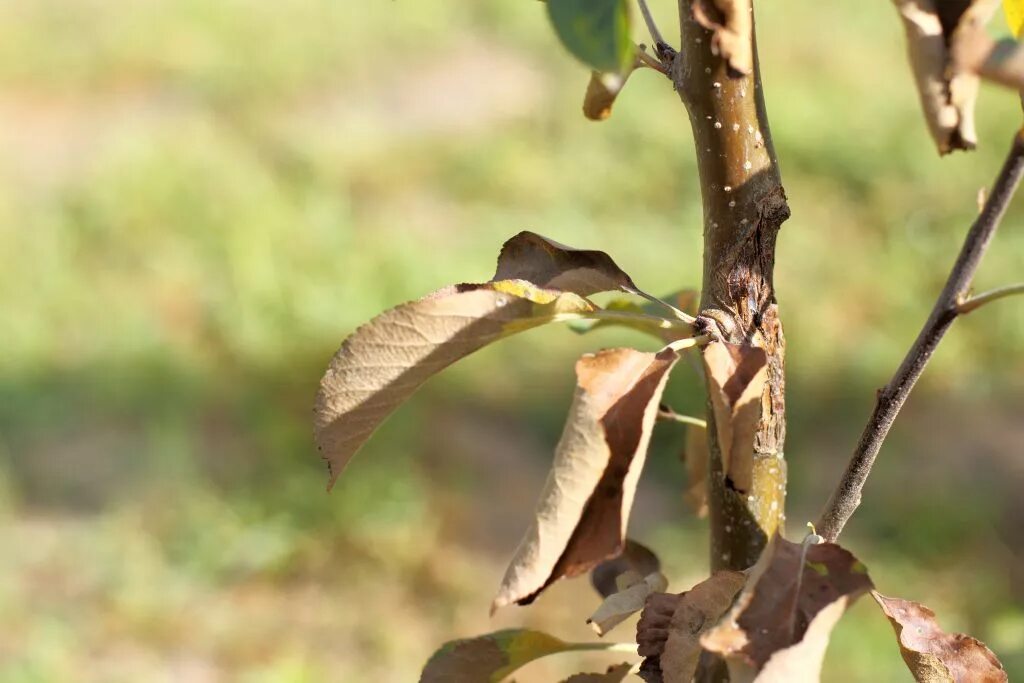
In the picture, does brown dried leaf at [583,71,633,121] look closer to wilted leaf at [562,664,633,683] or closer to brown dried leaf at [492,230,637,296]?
brown dried leaf at [492,230,637,296]

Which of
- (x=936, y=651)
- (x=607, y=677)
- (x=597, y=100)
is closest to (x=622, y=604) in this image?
(x=607, y=677)

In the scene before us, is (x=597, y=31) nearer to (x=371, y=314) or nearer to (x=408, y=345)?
(x=408, y=345)

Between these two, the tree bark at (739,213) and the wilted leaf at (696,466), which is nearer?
the tree bark at (739,213)

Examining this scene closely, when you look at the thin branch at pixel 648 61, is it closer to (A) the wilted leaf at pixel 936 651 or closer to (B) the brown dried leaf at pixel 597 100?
(B) the brown dried leaf at pixel 597 100

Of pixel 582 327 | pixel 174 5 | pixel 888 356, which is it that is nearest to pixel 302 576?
pixel 888 356

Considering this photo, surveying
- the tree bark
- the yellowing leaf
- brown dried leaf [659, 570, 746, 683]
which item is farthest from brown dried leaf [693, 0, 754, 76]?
brown dried leaf [659, 570, 746, 683]

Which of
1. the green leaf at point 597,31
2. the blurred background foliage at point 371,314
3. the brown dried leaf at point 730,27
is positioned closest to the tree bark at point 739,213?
the brown dried leaf at point 730,27

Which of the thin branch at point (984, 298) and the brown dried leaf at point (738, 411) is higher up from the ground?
the brown dried leaf at point (738, 411)
